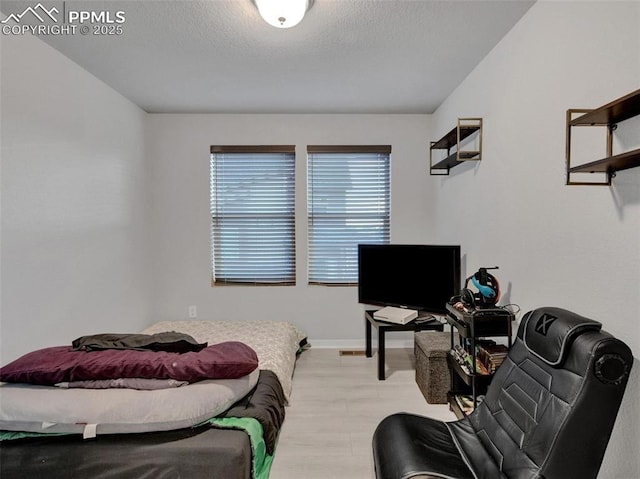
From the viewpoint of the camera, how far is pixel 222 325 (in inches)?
144

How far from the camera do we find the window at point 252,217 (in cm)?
411

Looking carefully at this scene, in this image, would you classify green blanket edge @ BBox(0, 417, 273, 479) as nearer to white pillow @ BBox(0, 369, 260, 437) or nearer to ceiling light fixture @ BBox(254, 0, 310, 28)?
white pillow @ BBox(0, 369, 260, 437)

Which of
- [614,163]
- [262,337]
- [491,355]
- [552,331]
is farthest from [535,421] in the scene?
[262,337]

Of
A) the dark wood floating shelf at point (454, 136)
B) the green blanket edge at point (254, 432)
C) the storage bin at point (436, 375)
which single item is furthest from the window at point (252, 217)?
the green blanket edge at point (254, 432)

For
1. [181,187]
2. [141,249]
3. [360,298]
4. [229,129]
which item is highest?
[229,129]

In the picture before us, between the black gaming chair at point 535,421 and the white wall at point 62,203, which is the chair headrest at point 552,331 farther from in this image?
the white wall at point 62,203

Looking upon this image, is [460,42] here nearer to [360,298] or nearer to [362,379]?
[360,298]

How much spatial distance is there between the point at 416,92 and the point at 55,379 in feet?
11.4

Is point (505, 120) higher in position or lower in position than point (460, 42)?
lower

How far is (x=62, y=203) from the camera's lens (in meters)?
2.61

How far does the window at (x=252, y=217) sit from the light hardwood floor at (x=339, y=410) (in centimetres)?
114

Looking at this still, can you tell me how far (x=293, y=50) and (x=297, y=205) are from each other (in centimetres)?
182

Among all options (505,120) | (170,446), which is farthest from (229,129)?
(170,446)

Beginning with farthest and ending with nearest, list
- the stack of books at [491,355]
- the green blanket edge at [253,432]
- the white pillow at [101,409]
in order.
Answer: the stack of books at [491,355] → the green blanket edge at [253,432] → the white pillow at [101,409]
